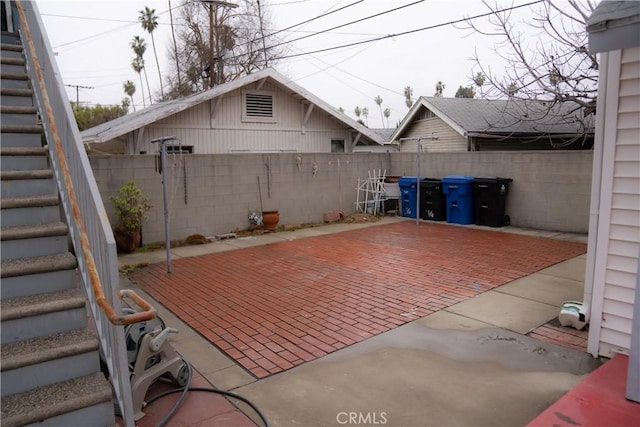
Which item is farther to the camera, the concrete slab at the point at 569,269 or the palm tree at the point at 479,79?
the palm tree at the point at 479,79

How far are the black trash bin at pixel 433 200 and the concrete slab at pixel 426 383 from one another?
641 centimetres

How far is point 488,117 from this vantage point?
15.3 m

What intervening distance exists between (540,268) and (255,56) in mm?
20023

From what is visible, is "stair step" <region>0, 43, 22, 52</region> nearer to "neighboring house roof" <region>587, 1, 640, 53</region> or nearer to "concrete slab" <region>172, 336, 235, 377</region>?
"concrete slab" <region>172, 336, 235, 377</region>

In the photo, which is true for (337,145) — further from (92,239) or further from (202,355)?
(92,239)

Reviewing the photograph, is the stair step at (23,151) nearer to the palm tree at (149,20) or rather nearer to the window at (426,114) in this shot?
the window at (426,114)

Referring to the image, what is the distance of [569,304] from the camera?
414cm

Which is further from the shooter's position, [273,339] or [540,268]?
[540,268]

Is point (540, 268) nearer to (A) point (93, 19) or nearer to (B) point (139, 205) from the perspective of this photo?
(B) point (139, 205)

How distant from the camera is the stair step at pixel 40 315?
7.70ft

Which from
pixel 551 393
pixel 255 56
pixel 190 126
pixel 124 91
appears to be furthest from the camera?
pixel 124 91

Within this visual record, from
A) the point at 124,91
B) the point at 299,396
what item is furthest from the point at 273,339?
the point at 124,91

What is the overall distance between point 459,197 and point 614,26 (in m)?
7.17

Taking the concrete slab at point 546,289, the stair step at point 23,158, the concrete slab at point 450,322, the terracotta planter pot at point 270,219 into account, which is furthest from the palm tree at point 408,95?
the stair step at point 23,158
